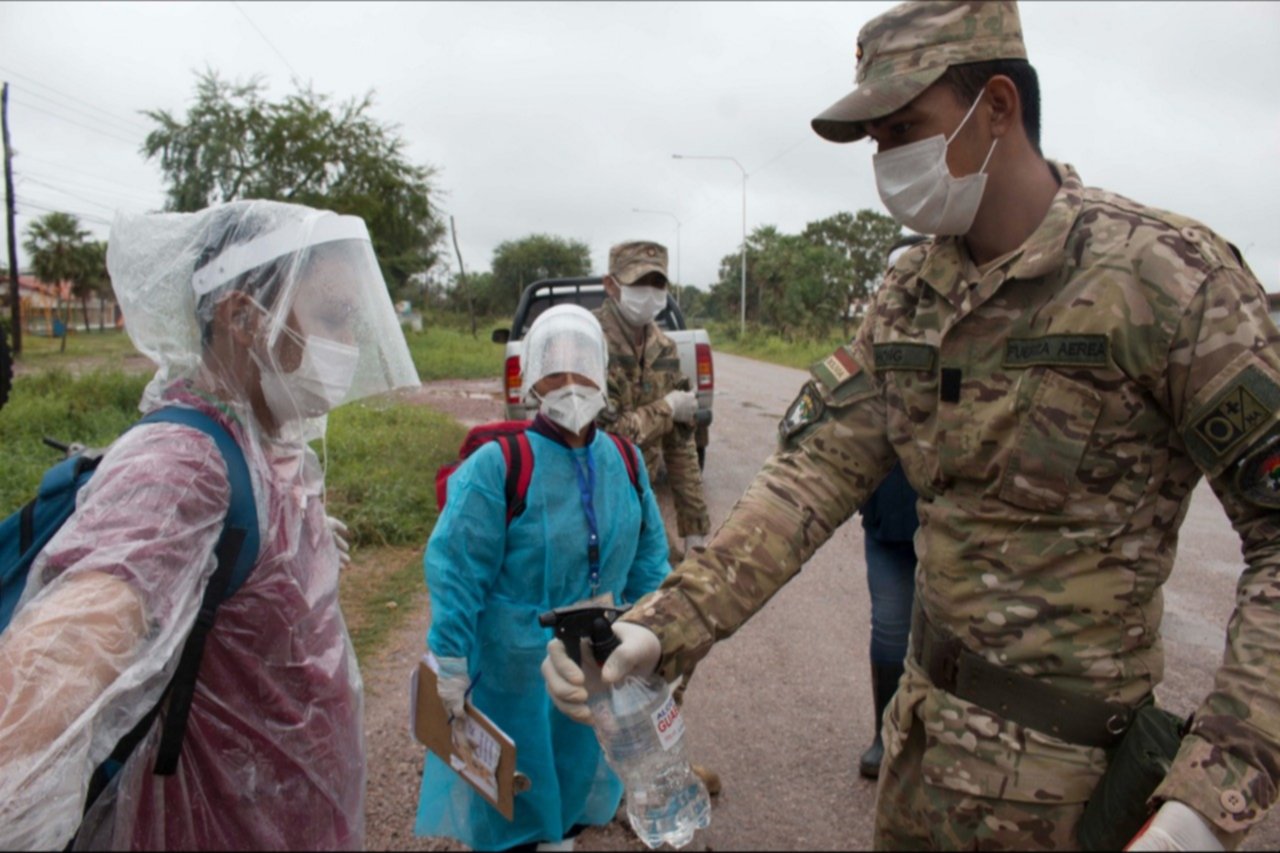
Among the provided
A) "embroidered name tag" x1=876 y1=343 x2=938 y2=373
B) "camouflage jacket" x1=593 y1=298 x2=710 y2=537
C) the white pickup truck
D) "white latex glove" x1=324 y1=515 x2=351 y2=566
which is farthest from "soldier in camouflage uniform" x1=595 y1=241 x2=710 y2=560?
"embroidered name tag" x1=876 y1=343 x2=938 y2=373

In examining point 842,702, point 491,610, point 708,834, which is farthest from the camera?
point 842,702

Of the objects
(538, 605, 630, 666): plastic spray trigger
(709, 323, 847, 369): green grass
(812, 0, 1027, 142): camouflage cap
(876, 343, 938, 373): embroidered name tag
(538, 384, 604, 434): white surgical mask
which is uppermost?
(812, 0, 1027, 142): camouflage cap

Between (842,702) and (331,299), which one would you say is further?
(842,702)

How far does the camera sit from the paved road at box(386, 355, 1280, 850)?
309 cm

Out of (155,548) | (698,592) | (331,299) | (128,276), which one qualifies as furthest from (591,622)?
(128,276)

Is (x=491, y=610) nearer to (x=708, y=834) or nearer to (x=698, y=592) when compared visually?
(x=698, y=592)

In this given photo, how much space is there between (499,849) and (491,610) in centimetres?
72

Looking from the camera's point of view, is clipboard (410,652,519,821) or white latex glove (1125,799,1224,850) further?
clipboard (410,652,519,821)

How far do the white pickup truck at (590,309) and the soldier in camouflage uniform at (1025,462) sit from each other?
5044 millimetres

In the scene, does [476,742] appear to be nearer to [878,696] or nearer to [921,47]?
[878,696]

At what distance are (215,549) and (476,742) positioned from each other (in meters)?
1.05

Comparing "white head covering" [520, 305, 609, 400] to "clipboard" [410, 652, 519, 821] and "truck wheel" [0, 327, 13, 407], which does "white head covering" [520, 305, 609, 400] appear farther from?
"truck wheel" [0, 327, 13, 407]

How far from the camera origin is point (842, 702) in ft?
13.1

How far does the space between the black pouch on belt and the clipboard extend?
1.32 m
